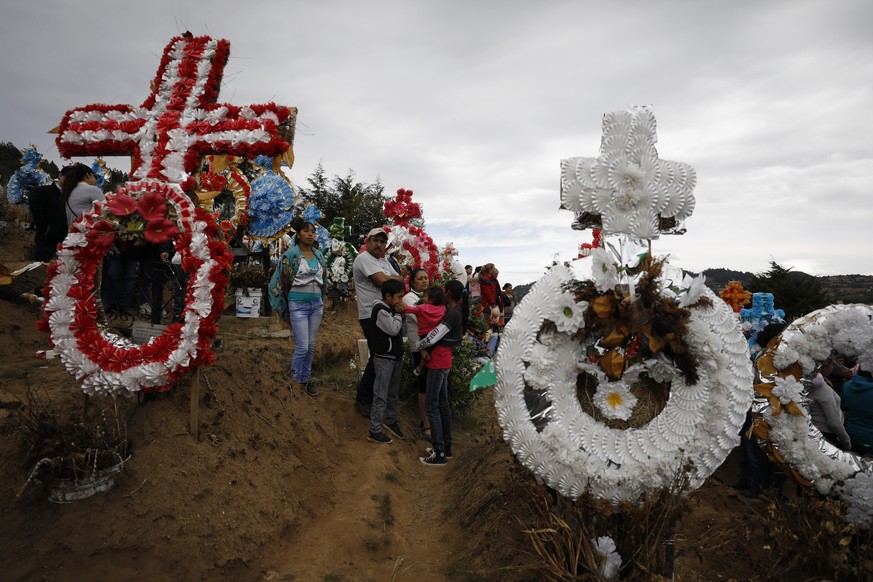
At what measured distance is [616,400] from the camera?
2.96 m

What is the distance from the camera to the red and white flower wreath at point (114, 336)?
3383mm

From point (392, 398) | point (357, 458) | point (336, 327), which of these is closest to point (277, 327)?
point (336, 327)

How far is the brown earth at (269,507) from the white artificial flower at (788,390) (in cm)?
81

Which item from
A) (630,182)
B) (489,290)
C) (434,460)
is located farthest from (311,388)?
(489,290)

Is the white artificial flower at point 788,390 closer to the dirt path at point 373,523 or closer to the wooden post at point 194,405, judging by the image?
the dirt path at point 373,523

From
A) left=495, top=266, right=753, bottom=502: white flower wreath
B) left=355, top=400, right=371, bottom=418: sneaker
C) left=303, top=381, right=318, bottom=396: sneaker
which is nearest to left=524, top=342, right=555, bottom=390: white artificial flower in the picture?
left=495, top=266, right=753, bottom=502: white flower wreath

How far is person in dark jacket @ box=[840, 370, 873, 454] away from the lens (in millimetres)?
3566

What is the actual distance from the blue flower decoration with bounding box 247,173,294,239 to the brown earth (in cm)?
512

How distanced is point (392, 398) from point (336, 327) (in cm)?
526

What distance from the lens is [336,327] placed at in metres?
10.7

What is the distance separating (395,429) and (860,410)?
4.08 metres

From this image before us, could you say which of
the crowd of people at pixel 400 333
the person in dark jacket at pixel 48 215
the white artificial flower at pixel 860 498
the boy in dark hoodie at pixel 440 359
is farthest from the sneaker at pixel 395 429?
the person in dark jacket at pixel 48 215

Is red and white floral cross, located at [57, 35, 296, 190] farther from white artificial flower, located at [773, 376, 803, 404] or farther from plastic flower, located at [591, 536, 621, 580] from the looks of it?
white artificial flower, located at [773, 376, 803, 404]

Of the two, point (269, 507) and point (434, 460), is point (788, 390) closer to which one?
point (434, 460)
